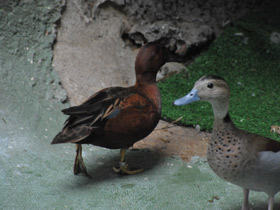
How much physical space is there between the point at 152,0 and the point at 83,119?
106 inches

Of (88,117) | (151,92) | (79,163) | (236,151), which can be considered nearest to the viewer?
(236,151)

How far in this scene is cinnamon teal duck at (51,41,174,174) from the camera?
8.70 ft

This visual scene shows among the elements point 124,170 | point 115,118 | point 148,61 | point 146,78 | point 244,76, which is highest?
point 148,61

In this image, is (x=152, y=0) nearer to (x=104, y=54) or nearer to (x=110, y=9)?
(x=110, y=9)

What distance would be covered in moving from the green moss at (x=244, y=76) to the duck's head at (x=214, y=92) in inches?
49.6

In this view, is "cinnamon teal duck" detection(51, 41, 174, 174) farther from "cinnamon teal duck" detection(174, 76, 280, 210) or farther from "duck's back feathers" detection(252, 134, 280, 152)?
"duck's back feathers" detection(252, 134, 280, 152)

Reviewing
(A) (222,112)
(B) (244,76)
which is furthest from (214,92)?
(B) (244,76)

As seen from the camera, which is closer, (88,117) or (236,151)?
(236,151)

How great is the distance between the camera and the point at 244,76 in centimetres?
468

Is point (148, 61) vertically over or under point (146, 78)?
over

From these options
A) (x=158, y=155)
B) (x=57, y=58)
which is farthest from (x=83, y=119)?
(x=57, y=58)

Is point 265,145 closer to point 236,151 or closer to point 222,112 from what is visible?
point 236,151

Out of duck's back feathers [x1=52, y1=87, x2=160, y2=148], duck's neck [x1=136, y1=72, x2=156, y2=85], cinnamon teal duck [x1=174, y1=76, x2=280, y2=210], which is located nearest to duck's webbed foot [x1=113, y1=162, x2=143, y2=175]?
duck's back feathers [x1=52, y1=87, x2=160, y2=148]

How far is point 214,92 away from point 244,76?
2.59 meters
